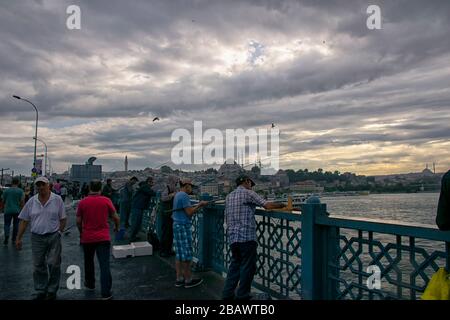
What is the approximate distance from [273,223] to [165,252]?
4292 mm

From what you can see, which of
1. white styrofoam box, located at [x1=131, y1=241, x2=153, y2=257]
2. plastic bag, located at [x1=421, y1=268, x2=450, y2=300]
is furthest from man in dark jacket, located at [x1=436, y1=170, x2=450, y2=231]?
white styrofoam box, located at [x1=131, y1=241, x2=153, y2=257]

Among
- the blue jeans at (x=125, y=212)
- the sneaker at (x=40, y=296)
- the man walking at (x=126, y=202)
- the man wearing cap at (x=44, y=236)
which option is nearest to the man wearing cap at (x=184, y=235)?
the man wearing cap at (x=44, y=236)

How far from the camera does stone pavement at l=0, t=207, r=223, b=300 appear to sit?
6.20 meters

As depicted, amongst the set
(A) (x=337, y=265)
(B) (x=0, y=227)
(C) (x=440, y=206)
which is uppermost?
(C) (x=440, y=206)

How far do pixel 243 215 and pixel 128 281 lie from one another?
297 cm

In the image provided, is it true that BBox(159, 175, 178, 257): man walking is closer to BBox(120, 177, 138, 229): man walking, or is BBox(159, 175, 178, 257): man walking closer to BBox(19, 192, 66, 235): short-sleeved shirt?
BBox(19, 192, 66, 235): short-sleeved shirt

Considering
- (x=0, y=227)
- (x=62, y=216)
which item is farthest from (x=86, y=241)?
(x=0, y=227)

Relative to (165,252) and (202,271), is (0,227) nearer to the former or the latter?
(165,252)

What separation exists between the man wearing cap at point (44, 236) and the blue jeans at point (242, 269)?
2579 mm

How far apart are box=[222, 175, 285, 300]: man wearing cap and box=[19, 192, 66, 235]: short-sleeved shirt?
2.59 metres
